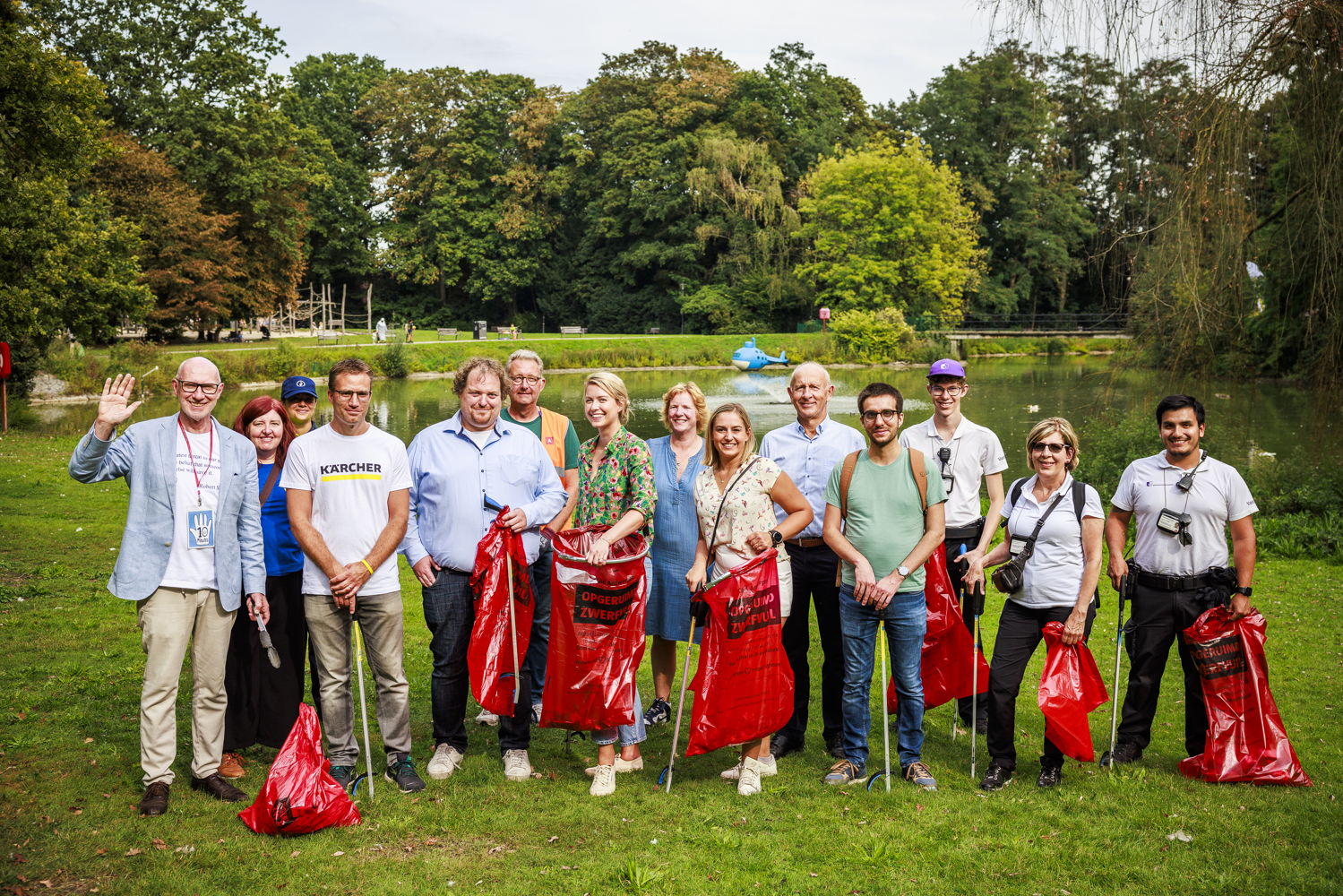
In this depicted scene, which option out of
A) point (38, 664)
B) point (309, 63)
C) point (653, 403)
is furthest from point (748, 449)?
point (309, 63)

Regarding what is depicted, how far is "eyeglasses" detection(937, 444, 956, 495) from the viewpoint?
214 inches

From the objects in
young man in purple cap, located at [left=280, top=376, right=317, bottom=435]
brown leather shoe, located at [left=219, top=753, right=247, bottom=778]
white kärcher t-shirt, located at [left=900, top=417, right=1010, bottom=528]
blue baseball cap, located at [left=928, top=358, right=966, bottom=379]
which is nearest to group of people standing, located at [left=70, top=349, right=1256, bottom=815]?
brown leather shoe, located at [left=219, top=753, right=247, bottom=778]

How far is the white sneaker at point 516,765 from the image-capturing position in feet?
15.7

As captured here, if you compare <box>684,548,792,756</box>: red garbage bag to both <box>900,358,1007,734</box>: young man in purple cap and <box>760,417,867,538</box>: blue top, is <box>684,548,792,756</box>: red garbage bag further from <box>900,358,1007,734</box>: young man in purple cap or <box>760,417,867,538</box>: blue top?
<box>900,358,1007,734</box>: young man in purple cap

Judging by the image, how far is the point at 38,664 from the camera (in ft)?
20.7

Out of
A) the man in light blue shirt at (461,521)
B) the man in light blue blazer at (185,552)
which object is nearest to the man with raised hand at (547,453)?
the man in light blue shirt at (461,521)

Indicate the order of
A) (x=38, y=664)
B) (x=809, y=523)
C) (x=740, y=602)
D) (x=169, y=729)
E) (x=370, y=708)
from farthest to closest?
1. (x=38, y=664)
2. (x=370, y=708)
3. (x=809, y=523)
4. (x=740, y=602)
5. (x=169, y=729)

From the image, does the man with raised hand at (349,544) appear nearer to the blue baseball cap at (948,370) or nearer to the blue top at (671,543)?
the blue top at (671,543)

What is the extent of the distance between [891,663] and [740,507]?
3.39ft

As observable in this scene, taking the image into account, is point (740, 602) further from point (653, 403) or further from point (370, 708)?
point (653, 403)

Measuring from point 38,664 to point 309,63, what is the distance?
Result: 5871 centimetres

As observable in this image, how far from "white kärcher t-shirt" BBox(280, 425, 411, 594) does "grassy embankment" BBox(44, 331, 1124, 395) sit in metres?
25.1

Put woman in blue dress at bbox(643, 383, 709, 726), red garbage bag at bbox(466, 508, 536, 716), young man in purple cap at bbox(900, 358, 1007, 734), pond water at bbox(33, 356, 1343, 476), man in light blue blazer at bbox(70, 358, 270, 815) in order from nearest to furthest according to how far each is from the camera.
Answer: man in light blue blazer at bbox(70, 358, 270, 815) → red garbage bag at bbox(466, 508, 536, 716) → woman in blue dress at bbox(643, 383, 709, 726) → young man in purple cap at bbox(900, 358, 1007, 734) → pond water at bbox(33, 356, 1343, 476)

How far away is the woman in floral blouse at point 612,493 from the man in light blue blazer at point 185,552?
1.49m
